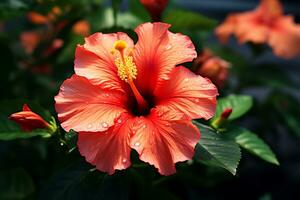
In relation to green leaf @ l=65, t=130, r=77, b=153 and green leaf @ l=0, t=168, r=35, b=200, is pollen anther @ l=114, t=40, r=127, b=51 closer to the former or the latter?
green leaf @ l=65, t=130, r=77, b=153

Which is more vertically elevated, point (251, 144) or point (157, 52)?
point (157, 52)

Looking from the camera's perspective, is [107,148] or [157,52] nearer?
[107,148]

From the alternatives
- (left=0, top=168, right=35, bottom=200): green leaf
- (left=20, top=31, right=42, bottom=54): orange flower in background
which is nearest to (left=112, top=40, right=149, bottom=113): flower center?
(left=0, top=168, right=35, bottom=200): green leaf

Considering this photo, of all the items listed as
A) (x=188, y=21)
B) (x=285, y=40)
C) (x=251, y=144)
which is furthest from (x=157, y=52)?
(x=285, y=40)

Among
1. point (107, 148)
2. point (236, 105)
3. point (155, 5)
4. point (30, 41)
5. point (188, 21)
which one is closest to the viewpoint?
point (107, 148)

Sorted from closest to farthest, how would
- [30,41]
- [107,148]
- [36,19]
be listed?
[107,148], [36,19], [30,41]

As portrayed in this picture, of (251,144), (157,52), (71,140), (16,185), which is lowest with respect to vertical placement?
(16,185)

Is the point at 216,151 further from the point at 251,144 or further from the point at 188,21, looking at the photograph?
the point at 188,21

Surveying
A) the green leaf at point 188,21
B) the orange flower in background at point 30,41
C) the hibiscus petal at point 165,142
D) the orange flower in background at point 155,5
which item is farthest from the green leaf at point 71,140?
the orange flower in background at point 30,41

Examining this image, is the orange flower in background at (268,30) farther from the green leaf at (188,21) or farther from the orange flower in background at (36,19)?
the orange flower in background at (36,19)
